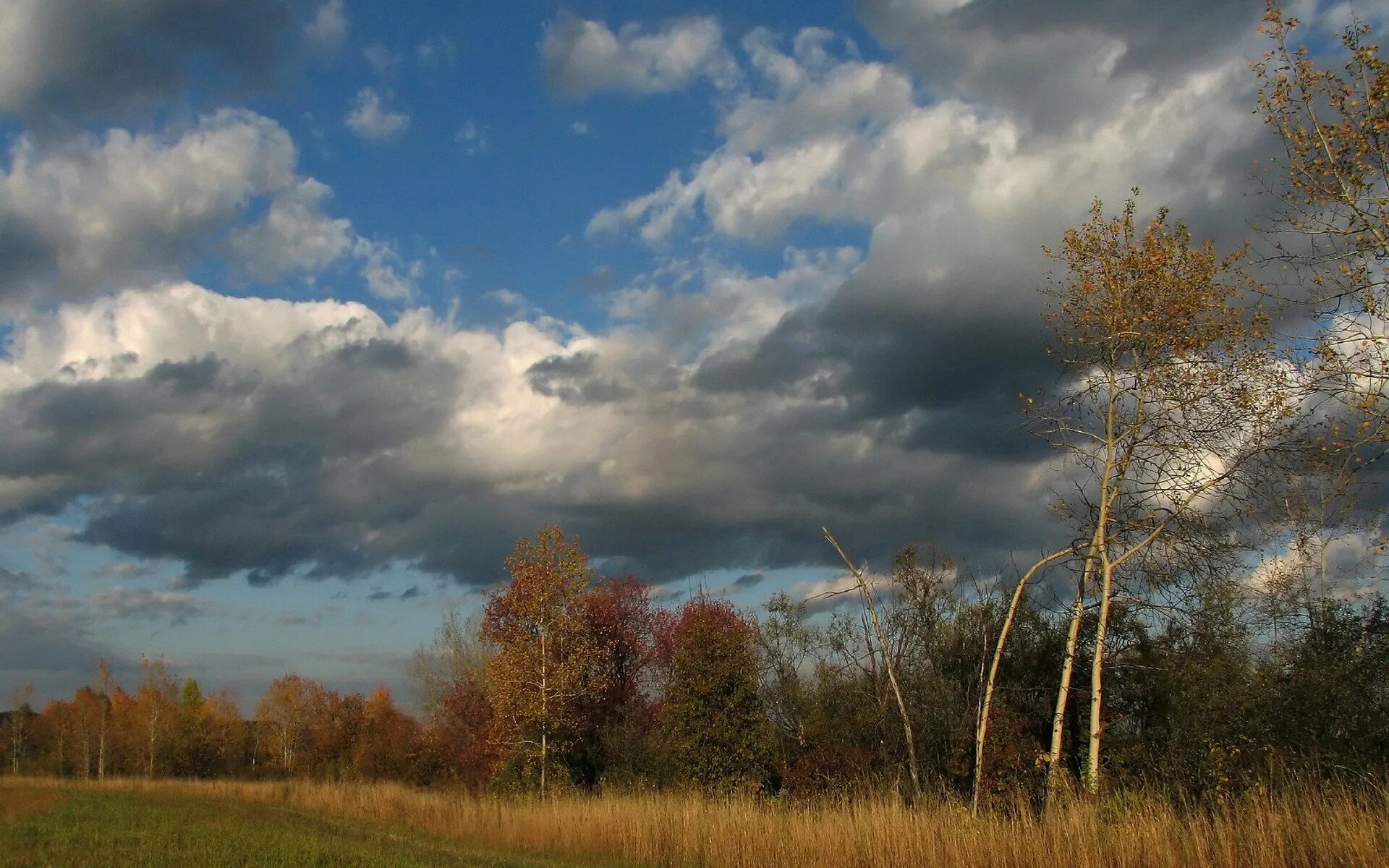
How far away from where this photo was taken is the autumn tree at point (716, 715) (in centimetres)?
2630

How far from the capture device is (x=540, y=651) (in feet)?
116

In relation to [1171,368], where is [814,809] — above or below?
below

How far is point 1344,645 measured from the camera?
15.0 metres

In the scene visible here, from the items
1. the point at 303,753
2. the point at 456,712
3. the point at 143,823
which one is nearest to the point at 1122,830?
the point at 143,823

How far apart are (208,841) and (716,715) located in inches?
495

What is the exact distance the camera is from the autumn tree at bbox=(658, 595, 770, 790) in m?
26.3

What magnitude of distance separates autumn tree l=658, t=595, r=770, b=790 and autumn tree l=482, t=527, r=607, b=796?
851 centimetres

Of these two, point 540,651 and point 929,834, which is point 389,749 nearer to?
point 540,651

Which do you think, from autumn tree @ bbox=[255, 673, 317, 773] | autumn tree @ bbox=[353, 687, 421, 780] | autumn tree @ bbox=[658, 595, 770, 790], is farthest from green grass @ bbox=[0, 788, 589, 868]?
autumn tree @ bbox=[255, 673, 317, 773]

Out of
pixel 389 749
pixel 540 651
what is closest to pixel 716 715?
pixel 540 651

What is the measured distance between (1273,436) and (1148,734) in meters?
7.67

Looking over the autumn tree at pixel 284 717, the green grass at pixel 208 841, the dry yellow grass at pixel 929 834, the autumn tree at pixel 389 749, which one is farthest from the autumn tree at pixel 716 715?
the autumn tree at pixel 284 717

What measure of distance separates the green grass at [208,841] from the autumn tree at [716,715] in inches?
260

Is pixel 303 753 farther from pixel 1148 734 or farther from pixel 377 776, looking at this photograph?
pixel 1148 734
